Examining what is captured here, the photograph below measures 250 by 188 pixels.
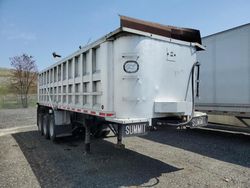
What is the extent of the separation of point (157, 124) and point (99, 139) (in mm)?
4380

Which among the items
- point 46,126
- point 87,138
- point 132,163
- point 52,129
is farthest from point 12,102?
point 132,163

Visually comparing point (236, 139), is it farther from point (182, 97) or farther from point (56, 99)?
point (56, 99)

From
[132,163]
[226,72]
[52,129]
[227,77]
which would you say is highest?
[226,72]

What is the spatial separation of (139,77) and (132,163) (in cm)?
231

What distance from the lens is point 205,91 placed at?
922 cm

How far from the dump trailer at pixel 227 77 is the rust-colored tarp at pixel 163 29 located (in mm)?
2769

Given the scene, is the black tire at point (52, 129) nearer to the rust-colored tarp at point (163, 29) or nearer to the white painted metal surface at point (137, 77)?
the white painted metal surface at point (137, 77)

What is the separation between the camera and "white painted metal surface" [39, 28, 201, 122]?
4.88m

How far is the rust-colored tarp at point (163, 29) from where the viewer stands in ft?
15.8

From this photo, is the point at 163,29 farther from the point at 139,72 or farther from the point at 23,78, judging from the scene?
the point at 23,78

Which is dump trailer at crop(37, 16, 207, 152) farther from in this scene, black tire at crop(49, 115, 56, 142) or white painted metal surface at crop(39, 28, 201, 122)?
black tire at crop(49, 115, 56, 142)

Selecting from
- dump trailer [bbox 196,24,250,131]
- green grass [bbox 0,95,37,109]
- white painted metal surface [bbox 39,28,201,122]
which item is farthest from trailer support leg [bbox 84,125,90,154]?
green grass [bbox 0,95,37,109]

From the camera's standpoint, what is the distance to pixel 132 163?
20.1 feet

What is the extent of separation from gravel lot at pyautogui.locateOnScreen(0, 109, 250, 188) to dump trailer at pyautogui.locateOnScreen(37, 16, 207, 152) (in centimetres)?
65
